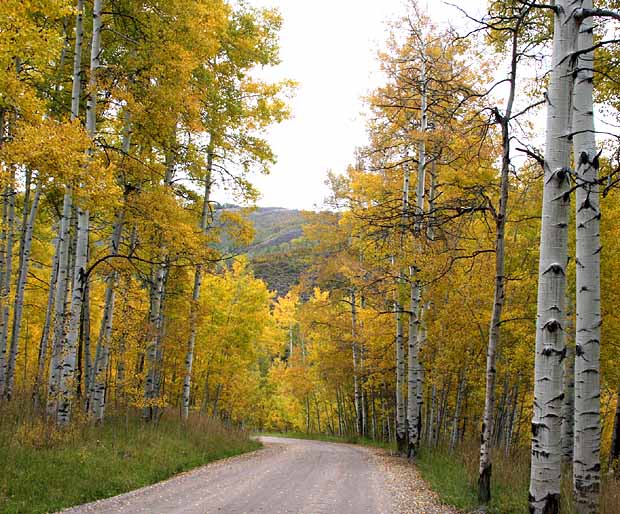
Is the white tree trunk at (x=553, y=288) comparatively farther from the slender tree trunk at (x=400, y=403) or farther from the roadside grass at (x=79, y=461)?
the slender tree trunk at (x=400, y=403)

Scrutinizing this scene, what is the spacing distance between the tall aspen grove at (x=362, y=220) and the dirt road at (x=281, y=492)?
1.62 ft

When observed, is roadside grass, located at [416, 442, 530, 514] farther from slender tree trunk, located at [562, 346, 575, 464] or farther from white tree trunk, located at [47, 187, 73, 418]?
white tree trunk, located at [47, 187, 73, 418]

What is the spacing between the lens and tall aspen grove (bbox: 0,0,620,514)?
529cm

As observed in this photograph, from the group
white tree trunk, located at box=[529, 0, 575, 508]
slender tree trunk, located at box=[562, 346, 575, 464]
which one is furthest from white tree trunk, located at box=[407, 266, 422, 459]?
white tree trunk, located at box=[529, 0, 575, 508]

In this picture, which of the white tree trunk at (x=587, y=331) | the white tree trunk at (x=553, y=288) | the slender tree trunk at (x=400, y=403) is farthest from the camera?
the slender tree trunk at (x=400, y=403)

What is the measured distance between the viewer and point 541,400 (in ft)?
13.3

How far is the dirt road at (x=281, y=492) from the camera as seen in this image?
6980 mm

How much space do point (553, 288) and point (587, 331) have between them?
163 cm

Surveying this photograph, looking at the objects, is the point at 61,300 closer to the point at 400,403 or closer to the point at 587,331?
the point at 587,331

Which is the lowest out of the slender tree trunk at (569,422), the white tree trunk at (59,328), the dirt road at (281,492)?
the dirt road at (281,492)

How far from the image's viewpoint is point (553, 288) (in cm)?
409

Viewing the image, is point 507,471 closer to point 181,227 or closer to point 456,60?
point 181,227

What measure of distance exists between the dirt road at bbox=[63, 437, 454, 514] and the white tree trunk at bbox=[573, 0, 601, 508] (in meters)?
2.54

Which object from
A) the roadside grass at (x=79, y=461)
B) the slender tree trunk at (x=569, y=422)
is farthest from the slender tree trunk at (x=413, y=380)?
the roadside grass at (x=79, y=461)
